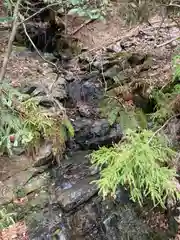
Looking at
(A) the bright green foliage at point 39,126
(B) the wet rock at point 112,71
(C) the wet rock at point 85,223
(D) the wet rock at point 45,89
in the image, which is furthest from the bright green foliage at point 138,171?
(B) the wet rock at point 112,71

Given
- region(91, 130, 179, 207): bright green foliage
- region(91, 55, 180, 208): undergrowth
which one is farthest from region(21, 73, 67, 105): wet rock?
region(91, 130, 179, 207): bright green foliage

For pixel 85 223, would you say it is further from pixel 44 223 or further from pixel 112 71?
pixel 112 71

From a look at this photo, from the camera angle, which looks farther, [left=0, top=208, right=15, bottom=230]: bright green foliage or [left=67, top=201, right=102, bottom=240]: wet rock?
[left=67, top=201, right=102, bottom=240]: wet rock

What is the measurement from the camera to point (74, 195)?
5.20 meters

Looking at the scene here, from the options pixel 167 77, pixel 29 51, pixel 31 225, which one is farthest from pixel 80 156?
pixel 29 51

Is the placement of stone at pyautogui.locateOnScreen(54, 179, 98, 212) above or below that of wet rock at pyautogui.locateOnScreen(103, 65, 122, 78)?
below

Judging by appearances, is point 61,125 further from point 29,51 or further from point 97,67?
point 29,51

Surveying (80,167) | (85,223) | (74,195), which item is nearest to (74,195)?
(74,195)

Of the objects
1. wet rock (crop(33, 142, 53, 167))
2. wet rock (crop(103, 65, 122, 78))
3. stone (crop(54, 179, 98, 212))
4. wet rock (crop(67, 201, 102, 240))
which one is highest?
wet rock (crop(103, 65, 122, 78))

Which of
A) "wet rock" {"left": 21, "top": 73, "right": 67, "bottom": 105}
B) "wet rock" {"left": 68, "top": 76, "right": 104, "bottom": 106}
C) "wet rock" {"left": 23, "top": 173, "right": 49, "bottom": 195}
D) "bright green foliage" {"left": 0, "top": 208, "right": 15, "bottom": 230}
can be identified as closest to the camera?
"bright green foliage" {"left": 0, "top": 208, "right": 15, "bottom": 230}

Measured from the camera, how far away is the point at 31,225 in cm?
468

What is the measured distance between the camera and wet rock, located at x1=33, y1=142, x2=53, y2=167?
5.69 meters

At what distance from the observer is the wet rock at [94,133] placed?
6.63 m

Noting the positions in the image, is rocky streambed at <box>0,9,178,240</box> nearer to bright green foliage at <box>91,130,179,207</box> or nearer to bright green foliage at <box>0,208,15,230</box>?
bright green foliage at <box>0,208,15,230</box>
